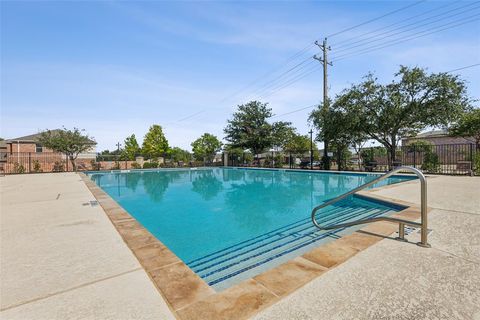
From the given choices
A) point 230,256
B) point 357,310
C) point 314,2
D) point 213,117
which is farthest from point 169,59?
point 213,117

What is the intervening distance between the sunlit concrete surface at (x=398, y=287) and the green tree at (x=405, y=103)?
12.7m

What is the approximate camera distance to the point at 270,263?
317 centimetres

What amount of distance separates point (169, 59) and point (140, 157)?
45.7 feet

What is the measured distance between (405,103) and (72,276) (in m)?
16.5

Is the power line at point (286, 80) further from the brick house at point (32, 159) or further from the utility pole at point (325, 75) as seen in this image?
the brick house at point (32, 159)

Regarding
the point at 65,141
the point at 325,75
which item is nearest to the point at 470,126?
the point at 325,75

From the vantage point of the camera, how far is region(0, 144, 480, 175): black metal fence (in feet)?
42.2

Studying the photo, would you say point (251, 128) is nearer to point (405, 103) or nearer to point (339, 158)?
point (339, 158)

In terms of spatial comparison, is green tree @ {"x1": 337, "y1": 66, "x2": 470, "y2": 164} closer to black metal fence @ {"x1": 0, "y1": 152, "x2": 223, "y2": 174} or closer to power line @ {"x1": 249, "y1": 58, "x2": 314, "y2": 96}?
power line @ {"x1": 249, "y1": 58, "x2": 314, "y2": 96}

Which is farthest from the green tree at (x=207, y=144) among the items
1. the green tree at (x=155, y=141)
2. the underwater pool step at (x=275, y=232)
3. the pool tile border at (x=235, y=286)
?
the pool tile border at (x=235, y=286)

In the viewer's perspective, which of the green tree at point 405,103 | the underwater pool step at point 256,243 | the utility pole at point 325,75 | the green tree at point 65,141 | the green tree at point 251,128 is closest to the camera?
the underwater pool step at point 256,243

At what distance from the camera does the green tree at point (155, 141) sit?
107 ft

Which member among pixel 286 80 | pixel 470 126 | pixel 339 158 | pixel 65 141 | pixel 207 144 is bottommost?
pixel 339 158

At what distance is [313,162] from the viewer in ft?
65.1
